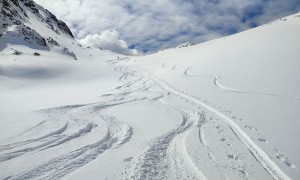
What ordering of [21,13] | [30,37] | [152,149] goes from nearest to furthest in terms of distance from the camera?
1. [152,149]
2. [30,37]
3. [21,13]

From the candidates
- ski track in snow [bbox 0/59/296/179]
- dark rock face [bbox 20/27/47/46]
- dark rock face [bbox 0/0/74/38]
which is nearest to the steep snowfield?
ski track in snow [bbox 0/59/296/179]

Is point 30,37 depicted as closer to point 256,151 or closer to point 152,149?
point 152,149

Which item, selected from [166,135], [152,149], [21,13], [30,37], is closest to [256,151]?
[166,135]

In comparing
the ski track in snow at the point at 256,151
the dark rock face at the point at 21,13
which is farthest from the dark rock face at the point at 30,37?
the ski track in snow at the point at 256,151

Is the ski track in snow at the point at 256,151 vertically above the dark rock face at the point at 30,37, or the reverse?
the dark rock face at the point at 30,37

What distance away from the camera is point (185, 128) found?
25.0ft

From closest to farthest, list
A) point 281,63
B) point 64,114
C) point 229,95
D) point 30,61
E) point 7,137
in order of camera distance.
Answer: point 7,137, point 64,114, point 229,95, point 281,63, point 30,61

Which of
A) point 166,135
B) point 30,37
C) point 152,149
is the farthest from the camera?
point 30,37

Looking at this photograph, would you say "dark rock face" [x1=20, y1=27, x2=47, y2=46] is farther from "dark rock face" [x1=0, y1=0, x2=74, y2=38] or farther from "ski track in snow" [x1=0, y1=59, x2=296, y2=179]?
"ski track in snow" [x1=0, y1=59, x2=296, y2=179]

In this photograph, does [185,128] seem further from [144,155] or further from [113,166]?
[113,166]

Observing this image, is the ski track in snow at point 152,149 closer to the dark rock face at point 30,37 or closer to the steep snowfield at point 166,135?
the steep snowfield at point 166,135

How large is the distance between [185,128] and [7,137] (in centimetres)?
472

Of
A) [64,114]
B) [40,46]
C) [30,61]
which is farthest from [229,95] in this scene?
[40,46]

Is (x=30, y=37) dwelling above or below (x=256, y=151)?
above
